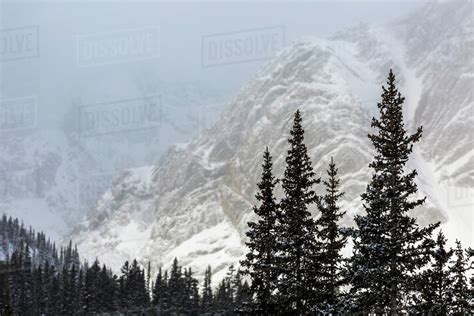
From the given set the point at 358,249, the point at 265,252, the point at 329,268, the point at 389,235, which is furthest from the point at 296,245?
the point at 389,235

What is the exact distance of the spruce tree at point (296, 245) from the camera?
31.8 m

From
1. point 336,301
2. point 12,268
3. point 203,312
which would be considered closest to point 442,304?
point 336,301

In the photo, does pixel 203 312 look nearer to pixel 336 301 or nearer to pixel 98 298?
pixel 98 298

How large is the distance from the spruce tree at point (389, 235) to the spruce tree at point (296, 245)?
3.15m

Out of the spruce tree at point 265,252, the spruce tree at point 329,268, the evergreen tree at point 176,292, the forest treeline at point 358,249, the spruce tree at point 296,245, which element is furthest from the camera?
the evergreen tree at point 176,292

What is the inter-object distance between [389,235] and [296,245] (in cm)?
511

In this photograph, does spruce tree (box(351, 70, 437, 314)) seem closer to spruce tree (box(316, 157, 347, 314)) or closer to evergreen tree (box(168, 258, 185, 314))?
spruce tree (box(316, 157, 347, 314))

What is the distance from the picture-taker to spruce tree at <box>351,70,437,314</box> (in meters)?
28.1

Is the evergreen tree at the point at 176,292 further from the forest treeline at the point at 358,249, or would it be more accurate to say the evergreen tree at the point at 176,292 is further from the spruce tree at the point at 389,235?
the spruce tree at the point at 389,235

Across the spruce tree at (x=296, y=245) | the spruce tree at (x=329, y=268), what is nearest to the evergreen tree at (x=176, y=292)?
the spruce tree at (x=329, y=268)

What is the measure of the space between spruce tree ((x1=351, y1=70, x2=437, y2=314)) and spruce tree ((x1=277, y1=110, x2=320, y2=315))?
3151mm

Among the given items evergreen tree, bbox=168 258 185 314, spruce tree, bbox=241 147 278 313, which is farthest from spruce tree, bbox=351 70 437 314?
evergreen tree, bbox=168 258 185 314

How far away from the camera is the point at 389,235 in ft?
94.3

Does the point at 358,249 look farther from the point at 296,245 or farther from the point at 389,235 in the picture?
the point at 296,245
